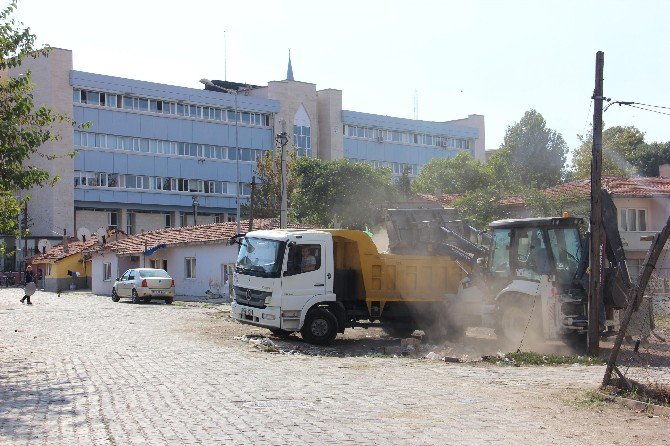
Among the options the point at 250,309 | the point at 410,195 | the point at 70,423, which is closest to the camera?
the point at 70,423

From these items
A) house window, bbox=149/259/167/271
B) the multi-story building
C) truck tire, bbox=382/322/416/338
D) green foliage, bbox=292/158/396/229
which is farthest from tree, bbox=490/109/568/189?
truck tire, bbox=382/322/416/338

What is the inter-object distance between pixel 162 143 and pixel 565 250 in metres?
66.5

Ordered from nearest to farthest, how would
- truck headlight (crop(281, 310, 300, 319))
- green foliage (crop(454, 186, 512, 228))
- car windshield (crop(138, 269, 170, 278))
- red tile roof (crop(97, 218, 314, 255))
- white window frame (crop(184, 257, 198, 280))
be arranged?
truck headlight (crop(281, 310, 300, 319))
car windshield (crop(138, 269, 170, 278))
green foliage (crop(454, 186, 512, 228))
red tile roof (crop(97, 218, 314, 255))
white window frame (crop(184, 257, 198, 280))

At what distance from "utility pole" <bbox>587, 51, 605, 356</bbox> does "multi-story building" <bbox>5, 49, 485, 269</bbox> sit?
5069 cm

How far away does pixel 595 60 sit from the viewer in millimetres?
17359

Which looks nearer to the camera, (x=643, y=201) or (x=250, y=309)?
(x=250, y=309)

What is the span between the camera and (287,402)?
1144 cm

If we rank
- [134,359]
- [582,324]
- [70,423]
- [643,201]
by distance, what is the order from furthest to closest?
[643,201]
[582,324]
[134,359]
[70,423]

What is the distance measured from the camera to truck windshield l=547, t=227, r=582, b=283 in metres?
19.0

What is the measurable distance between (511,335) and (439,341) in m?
2.64

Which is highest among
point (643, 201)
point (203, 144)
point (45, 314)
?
point (203, 144)

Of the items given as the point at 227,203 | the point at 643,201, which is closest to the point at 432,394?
the point at 643,201

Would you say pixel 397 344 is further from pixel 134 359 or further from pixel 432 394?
pixel 432 394

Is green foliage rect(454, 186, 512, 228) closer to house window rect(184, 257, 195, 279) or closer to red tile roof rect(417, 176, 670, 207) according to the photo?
Result: red tile roof rect(417, 176, 670, 207)
